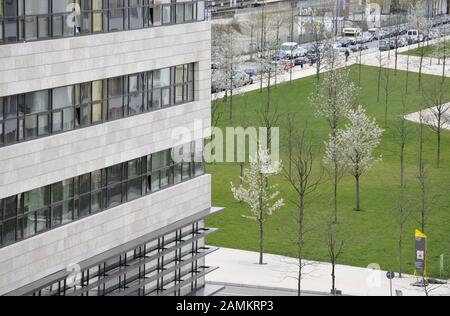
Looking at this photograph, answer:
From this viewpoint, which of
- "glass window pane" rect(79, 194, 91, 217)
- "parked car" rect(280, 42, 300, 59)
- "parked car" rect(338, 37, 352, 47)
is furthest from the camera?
"parked car" rect(338, 37, 352, 47)

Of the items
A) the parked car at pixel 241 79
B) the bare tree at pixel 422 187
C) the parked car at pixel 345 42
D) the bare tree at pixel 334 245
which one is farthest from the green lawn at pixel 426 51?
the bare tree at pixel 334 245

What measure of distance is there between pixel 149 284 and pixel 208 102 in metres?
5.65

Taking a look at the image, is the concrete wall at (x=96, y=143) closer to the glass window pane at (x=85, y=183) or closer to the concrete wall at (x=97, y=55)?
the concrete wall at (x=97, y=55)

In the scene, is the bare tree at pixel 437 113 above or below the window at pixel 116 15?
below

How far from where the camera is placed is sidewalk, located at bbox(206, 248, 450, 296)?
171ft

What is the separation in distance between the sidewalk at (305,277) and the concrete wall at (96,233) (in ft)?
30.9

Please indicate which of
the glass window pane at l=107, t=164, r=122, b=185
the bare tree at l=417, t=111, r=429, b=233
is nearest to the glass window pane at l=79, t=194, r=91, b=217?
the glass window pane at l=107, t=164, r=122, b=185

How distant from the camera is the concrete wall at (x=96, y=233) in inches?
1394

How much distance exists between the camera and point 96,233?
126 feet

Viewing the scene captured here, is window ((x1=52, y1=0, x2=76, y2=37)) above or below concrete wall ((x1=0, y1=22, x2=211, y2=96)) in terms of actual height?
above

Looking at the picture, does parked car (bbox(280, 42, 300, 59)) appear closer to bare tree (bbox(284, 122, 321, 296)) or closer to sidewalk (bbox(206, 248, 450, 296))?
bare tree (bbox(284, 122, 321, 296))

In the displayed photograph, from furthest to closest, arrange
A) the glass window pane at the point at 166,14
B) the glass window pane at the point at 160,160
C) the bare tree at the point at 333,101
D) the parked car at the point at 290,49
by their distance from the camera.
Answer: the parked car at the point at 290,49 → the bare tree at the point at 333,101 → the glass window pane at the point at 160,160 → the glass window pane at the point at 166,14

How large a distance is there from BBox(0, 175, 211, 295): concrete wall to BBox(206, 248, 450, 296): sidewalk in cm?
941
